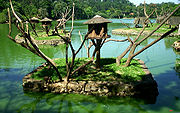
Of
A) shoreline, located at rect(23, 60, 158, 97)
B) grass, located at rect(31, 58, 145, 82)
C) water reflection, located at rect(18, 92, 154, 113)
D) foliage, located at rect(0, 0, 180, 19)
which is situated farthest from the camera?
foliage, located at rect(0, 0, 180, 19)

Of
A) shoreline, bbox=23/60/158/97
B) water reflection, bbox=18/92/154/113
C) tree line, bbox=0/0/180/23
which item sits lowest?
water reflection, bbox=18/92/154/113

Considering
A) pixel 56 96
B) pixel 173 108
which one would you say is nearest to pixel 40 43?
pixel 56 96

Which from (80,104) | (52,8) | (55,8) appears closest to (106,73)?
(80,104)

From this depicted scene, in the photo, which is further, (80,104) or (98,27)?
(98,27)

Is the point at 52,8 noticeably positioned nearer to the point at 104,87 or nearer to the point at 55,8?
the point at 55,8

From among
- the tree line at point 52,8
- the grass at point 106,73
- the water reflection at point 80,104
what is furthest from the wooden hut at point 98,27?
the water reflection at point 80,104

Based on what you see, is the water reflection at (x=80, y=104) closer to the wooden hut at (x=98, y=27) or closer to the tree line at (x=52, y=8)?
the wooden hut at (x=98, y=27)

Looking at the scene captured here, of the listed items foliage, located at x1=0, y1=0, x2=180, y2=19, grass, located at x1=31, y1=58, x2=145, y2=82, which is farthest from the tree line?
grass, located at x1=31, y1=58, x2=145, y2=82

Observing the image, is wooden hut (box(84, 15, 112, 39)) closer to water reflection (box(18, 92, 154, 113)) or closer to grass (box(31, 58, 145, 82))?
grass (box(31, 58, 145, 82))

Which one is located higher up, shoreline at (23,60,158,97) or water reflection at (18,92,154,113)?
shoreline at (23,60,158,97)

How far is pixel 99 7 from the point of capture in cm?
14225

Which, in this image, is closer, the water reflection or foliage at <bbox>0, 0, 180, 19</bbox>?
the water reflection

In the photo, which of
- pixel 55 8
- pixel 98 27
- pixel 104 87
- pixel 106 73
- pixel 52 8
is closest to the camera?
pixel 104 87

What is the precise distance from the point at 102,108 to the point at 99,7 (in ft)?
465
